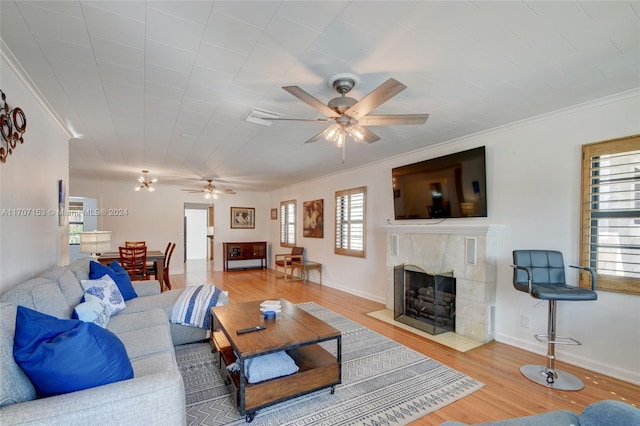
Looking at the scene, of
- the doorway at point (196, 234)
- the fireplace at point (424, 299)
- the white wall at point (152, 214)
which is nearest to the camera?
the fireplace at point (424, 299)

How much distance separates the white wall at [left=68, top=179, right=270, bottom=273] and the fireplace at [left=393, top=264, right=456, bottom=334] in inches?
245

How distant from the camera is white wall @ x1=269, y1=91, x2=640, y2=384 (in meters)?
2.60

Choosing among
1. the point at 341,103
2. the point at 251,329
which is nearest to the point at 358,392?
the point at 251,329

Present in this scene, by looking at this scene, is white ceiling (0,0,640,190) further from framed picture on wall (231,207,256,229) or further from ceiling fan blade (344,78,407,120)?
framed picture on wall (231,207,256,229)

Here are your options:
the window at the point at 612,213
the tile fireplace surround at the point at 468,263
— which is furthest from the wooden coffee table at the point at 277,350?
the window at the point at 612,213

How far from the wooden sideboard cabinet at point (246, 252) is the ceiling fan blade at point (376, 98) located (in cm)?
726

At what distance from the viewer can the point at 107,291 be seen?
9.28ft

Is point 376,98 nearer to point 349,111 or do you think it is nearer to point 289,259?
point 349,111

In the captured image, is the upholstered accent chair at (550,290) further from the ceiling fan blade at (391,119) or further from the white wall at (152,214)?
the white wall at (152,214)

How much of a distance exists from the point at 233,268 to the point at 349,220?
475 cm

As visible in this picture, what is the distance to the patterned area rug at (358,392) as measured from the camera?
206cm

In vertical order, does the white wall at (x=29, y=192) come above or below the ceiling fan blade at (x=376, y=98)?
below

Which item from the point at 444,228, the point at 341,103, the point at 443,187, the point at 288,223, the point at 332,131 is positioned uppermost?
the point at 341,103

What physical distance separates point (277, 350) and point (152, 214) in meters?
7.41
